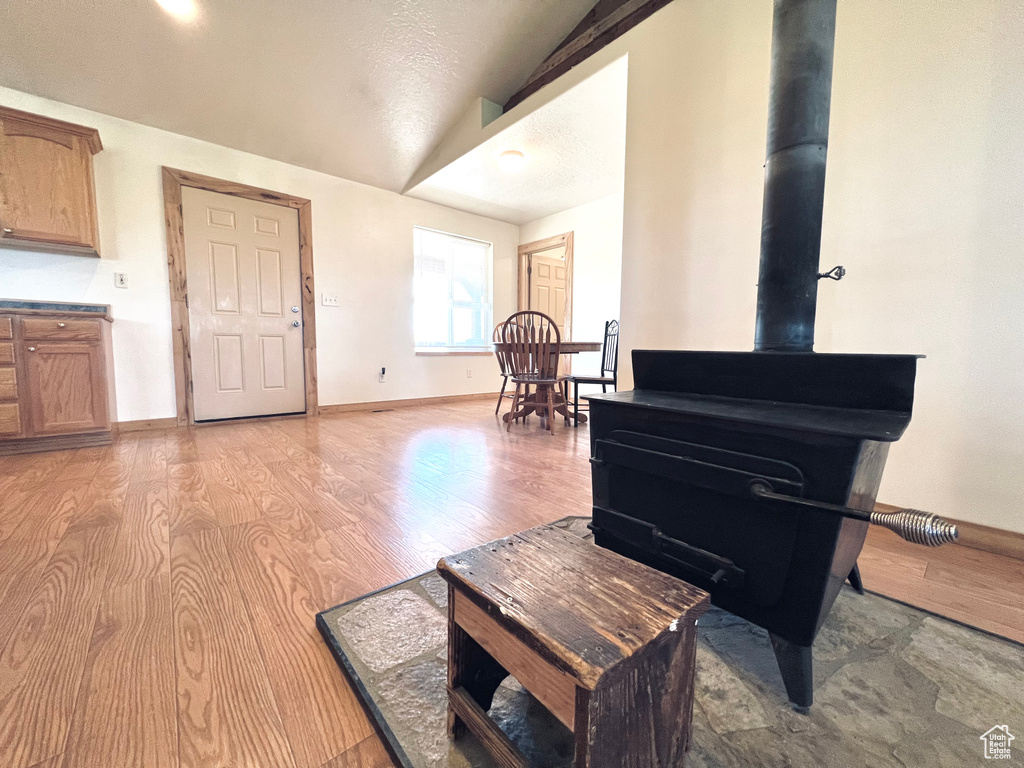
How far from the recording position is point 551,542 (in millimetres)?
695

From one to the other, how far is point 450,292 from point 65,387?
3.26 metres

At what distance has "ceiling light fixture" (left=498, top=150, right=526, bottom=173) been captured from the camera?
10.5ft

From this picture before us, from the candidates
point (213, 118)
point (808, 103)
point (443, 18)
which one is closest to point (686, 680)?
point (808, 103)

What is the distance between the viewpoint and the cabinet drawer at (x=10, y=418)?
7.18ft

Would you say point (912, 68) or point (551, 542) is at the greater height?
point (912, 68)

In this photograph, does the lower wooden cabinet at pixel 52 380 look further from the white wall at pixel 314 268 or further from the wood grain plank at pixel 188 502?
the wood grain plank at pixel 188 502

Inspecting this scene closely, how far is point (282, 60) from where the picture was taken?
2572 millimetres

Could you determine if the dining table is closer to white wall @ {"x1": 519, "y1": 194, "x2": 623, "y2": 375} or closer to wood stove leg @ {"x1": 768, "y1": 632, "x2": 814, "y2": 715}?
white wall @ {"x1": 519, "y1": 194, "x2": 623, "y2": 375}

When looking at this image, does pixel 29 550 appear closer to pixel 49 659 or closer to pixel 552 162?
pixel 49 659

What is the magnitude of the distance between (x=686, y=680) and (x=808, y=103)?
128 cm

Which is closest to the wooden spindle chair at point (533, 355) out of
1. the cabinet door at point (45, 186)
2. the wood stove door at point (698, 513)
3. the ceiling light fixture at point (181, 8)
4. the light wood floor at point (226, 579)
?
the light wood floor at point (226, 579)

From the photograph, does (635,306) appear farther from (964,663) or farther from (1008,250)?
(964,663)

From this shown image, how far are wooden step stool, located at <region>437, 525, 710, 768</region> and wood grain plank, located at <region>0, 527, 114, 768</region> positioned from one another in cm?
66

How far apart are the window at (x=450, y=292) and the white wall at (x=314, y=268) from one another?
6.2 inches
